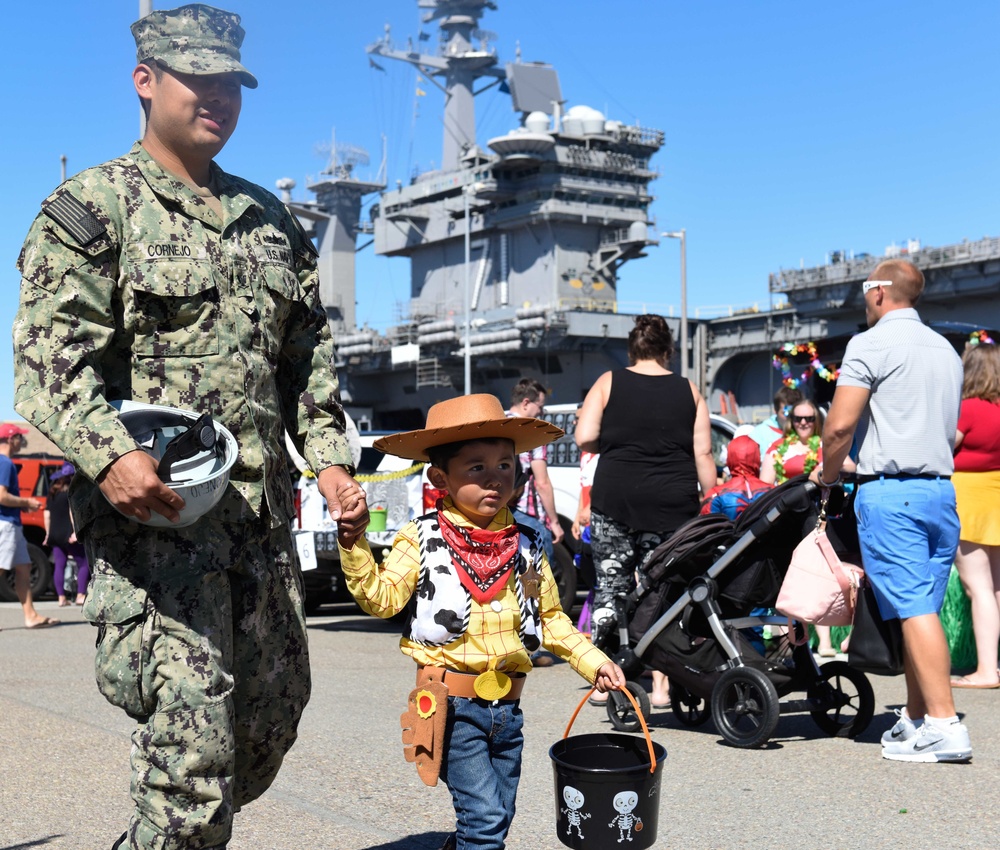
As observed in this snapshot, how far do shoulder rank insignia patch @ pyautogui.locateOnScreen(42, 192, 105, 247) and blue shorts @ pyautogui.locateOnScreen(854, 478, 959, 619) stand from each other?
12.8ft

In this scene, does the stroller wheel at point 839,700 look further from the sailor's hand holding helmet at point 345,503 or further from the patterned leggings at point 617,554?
the sailor's hand holding helmet at point 345,503

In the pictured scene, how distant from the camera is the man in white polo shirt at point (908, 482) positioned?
558 centimetres

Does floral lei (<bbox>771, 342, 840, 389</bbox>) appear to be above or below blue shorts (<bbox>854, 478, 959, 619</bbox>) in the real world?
above

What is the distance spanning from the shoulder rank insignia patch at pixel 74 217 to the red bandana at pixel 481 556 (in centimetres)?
124

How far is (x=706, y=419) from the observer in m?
6.87

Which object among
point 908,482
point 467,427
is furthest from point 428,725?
point 908,482

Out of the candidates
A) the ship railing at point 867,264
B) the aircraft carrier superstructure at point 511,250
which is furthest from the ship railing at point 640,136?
the ship railing at point 867,264

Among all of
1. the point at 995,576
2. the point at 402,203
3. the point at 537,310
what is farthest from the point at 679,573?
the point at 402,203

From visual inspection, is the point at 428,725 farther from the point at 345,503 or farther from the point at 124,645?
the point at 124,645

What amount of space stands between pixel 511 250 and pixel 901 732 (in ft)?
208

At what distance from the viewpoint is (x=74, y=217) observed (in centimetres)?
299

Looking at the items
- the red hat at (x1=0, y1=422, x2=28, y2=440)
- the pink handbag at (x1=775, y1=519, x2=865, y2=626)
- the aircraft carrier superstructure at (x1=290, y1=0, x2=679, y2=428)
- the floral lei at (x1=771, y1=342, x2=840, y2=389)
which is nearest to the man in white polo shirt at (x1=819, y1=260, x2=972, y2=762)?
the pink handbag at (x1=775, y1=519, x2=865, y2=626)

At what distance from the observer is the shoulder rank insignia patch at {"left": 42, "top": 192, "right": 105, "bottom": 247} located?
297 centimetres

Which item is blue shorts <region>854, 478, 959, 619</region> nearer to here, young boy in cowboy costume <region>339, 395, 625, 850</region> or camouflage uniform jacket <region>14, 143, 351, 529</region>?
young boy in cowboy costume <region>339, 395, 625, 850</region>
